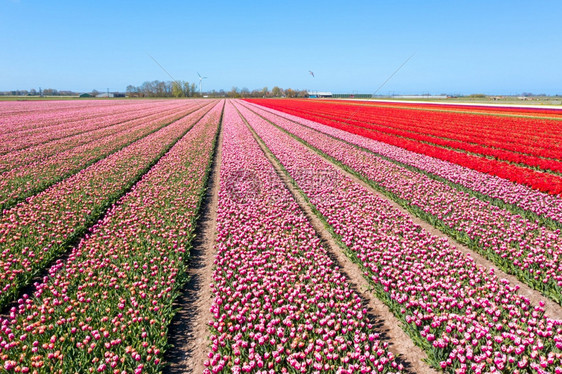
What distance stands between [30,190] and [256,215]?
907cm

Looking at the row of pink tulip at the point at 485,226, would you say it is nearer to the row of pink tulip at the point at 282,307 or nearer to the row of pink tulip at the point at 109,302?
the row of pink tulip at the point at 282,307

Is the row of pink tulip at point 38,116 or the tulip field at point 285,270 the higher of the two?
the row of pink tulip at point 38,116

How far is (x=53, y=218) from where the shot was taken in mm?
9305

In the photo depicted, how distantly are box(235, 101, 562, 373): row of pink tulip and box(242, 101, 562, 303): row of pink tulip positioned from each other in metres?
0.75

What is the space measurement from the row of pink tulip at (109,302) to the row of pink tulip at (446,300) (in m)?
4.01

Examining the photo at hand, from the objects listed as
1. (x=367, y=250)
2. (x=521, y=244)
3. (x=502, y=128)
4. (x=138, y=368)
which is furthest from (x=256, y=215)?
(x=502, y=128)

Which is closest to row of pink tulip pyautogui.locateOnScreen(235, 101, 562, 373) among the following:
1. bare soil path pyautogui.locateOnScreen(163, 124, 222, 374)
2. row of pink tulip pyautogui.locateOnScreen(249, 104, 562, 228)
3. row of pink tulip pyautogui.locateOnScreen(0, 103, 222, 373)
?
bare soil path pyautogui.locateOnScreen(163, 124, 222, 374)

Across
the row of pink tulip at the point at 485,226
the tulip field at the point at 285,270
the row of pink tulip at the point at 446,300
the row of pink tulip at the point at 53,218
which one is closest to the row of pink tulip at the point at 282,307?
the tulip field at the point at 285,270

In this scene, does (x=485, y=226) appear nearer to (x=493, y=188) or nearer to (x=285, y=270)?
(x=493, y=188)

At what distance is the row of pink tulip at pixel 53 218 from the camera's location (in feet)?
22.2

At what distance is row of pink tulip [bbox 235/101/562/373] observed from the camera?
4461mm

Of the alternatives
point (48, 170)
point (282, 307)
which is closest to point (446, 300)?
point (282, 307)

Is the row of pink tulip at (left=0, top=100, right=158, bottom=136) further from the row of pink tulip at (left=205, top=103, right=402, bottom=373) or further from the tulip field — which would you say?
the row of pink tulip at (left=205, top=103, right=402, bottom=373)

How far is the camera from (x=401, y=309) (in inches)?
218
